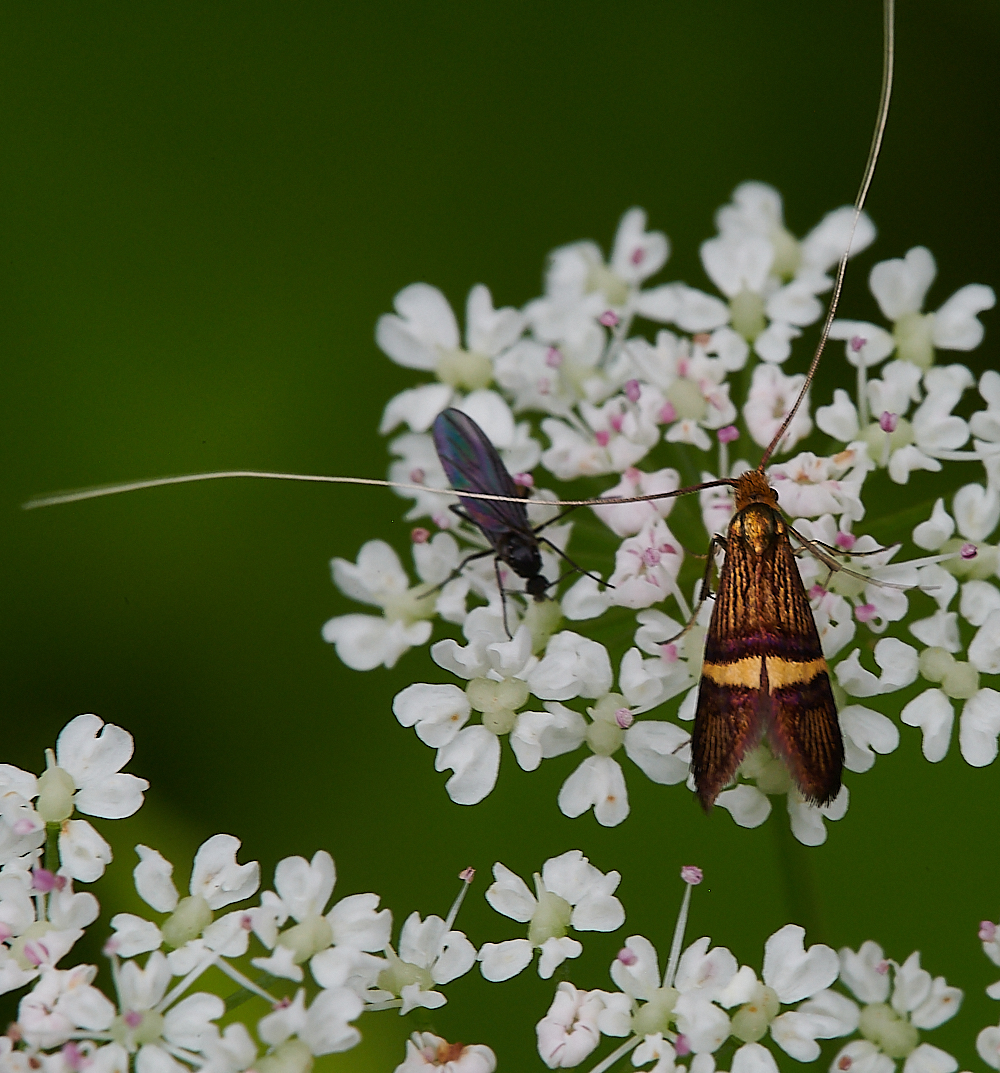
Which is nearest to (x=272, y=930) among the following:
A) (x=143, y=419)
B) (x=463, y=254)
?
(x=143, y=419)

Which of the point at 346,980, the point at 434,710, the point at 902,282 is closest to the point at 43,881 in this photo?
the point at 346,980

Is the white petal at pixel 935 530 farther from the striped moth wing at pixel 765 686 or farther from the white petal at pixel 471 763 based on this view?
the white petal at pixel 471 763

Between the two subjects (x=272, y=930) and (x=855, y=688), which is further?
(x=855, y=688)

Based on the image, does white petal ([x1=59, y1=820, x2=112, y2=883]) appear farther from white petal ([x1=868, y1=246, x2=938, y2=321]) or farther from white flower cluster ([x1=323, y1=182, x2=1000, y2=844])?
white petal ([x1=868, y1=246, x2=938, y2=321])

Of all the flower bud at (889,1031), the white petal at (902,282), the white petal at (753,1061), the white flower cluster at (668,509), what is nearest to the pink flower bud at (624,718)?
the white flower cluster at (668,509)

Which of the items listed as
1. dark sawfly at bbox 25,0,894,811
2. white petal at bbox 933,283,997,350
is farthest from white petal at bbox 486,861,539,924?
white petal at bbox 933,283,997,350

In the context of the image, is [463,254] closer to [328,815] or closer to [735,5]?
[735,5]
